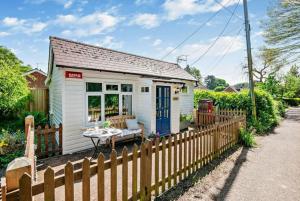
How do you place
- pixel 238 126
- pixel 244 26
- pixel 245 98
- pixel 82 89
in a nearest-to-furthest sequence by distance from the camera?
pixel 82 89, pixel 238 126, pixel 244 26, pixel 245 98

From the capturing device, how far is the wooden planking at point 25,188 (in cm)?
204

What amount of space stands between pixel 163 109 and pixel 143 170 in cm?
678

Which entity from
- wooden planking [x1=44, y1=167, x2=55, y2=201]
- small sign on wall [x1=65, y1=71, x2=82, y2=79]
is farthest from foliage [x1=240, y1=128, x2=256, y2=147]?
wooden planking [x1=44, y1=167, x2=55, y2=201]

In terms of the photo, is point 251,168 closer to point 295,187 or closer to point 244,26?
point 295,187

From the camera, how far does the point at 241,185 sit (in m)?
4.57

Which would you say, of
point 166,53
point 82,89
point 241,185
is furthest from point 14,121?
Result: point 166,53

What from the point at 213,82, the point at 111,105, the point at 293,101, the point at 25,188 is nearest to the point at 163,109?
the point at 111,105

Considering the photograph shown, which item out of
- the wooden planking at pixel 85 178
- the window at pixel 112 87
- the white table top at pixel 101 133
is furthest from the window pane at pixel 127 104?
the wooden planking at pixel 85 178

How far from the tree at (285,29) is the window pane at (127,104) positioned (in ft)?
44.1

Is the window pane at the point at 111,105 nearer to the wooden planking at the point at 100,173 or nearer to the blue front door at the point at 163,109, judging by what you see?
the blue front door at the point at 163,109

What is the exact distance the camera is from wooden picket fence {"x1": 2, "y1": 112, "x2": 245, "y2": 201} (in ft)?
7.47

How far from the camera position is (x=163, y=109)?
409 inches

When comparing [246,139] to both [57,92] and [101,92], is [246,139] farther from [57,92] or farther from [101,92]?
[57,92]

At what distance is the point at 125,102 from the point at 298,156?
7316 millimetres
